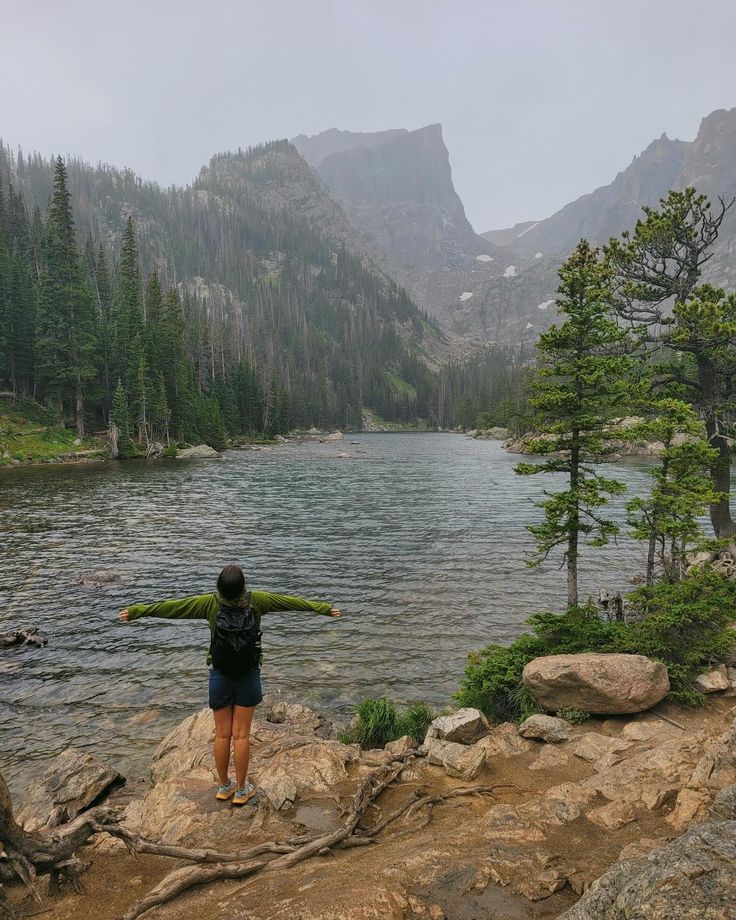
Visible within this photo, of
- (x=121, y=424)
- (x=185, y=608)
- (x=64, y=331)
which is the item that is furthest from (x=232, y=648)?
(x=64, y=331)

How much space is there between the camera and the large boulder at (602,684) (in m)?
10.5

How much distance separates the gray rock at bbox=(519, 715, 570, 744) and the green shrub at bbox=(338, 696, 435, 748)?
2.14 m

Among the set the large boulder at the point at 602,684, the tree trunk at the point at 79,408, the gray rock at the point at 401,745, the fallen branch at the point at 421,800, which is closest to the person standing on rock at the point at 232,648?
the fallen branch at the point at 421,800

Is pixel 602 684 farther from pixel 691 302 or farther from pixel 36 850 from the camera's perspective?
pixel 691 302

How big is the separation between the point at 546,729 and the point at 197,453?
7270cm

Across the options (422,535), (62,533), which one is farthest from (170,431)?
(422,535)

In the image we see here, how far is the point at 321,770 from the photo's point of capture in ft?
27.9

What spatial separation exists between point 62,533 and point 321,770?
26.3m

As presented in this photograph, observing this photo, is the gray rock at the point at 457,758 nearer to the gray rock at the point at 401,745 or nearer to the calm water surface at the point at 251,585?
the gray rock at the point at 401,745

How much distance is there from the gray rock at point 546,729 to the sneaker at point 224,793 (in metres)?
5.77

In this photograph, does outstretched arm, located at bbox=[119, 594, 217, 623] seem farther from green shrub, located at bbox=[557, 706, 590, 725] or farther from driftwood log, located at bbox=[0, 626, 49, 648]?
driftwood log, located at bbox=[0, 626, 49, 648]

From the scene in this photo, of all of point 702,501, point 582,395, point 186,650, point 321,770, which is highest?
point 582,395

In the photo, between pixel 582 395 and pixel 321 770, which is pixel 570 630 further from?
pixel 321 770

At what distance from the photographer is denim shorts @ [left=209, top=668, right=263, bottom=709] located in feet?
23.0
